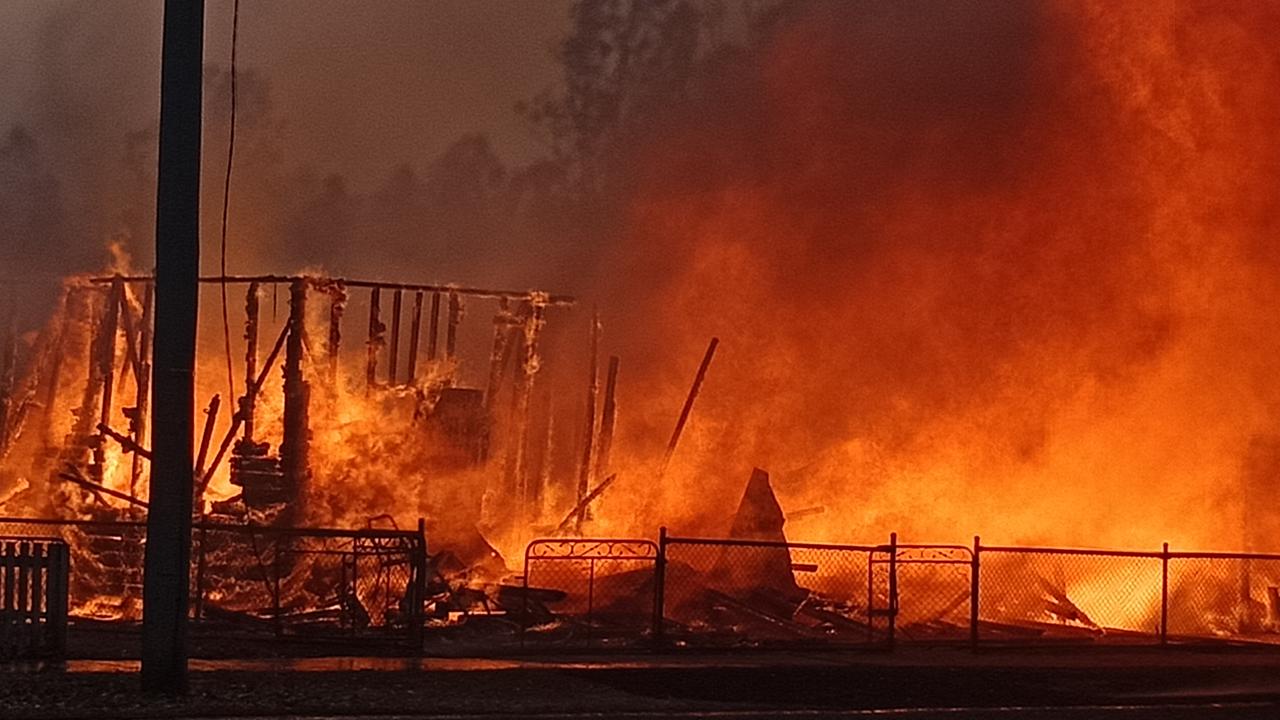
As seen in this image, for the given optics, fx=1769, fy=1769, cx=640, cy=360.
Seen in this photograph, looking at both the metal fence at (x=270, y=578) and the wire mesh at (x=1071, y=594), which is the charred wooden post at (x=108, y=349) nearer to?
the metal fence at (x=270, y=578)

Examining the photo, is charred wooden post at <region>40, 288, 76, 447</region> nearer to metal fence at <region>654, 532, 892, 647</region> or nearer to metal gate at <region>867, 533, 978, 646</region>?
metal fence at <region>654, 532, 892, 647</region>

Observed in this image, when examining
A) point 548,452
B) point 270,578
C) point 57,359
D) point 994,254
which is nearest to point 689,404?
point 548,452

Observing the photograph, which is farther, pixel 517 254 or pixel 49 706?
pixel 517 254

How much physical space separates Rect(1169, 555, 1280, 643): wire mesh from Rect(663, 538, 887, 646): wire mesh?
177 inches

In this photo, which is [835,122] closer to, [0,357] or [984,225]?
[984,225]

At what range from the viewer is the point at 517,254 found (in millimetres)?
32562

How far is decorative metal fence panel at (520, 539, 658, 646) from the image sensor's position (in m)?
19.8

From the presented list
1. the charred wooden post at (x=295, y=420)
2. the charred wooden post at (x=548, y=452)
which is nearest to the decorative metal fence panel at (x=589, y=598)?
the charred wooden post at (x=295, y=420)

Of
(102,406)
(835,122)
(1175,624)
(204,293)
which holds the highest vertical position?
(835,122)

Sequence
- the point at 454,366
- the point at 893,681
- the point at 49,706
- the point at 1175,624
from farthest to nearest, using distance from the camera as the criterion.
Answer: the point at 454,366 < the point at 1175,624 < the point at 893,681 < the point at 49,706

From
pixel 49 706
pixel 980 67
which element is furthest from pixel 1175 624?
pixel 49 706

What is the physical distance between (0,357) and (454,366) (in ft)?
26.1

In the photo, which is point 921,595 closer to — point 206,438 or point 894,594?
point 894,594

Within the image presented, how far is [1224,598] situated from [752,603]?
770cm
